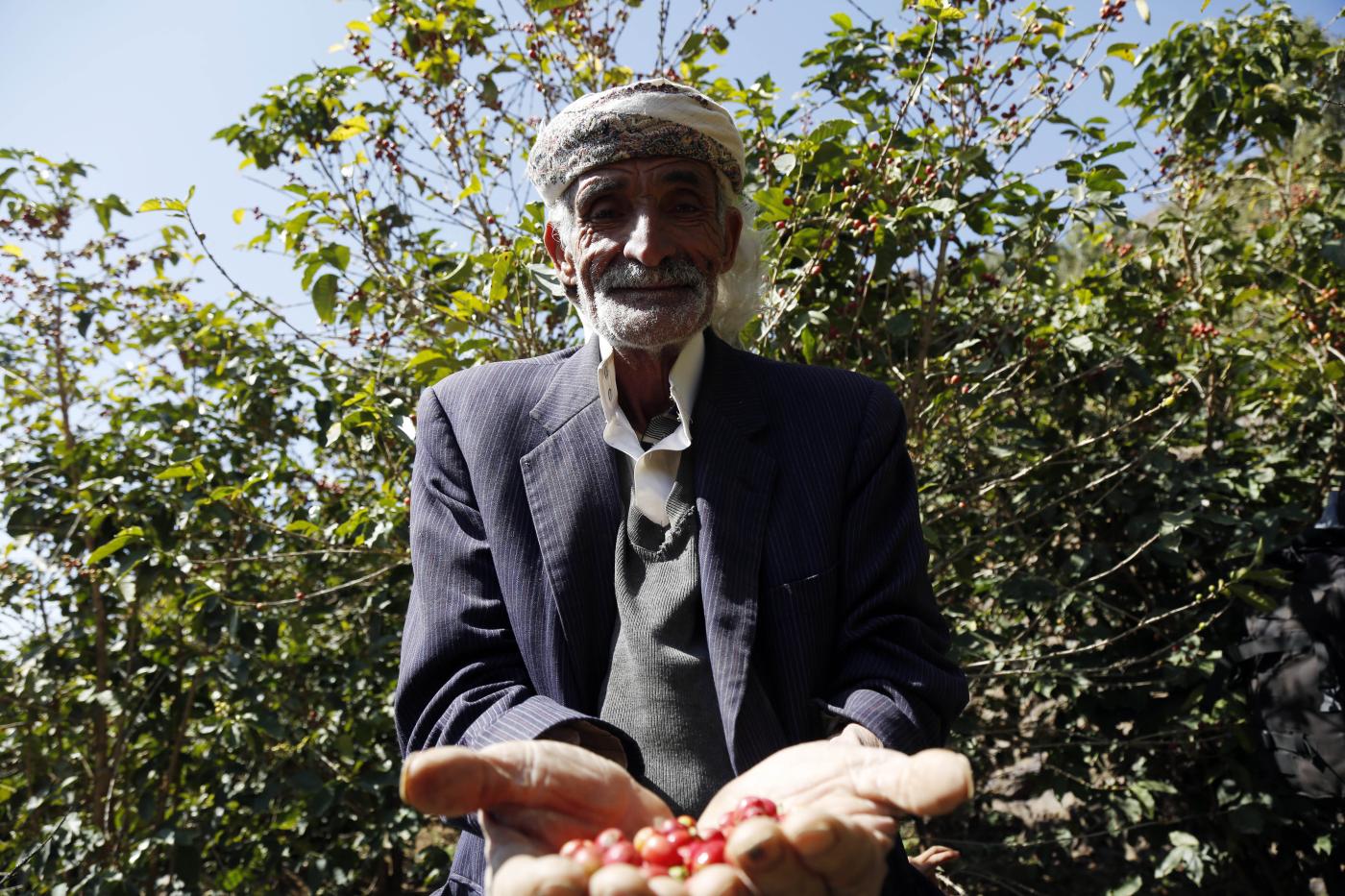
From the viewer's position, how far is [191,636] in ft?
11.3

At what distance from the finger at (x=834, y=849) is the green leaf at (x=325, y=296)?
226cm

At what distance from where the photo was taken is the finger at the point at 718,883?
0.94 meters

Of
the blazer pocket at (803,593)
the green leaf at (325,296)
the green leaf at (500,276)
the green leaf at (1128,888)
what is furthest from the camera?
the green leaf at (1128,888)

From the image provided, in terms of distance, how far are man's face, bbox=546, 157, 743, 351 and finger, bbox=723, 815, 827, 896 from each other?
0.86 metres

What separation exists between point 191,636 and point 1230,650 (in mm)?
3524

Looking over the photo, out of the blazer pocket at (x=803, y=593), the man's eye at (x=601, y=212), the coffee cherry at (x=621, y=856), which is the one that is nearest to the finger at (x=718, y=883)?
the coffee cherry at (x=621, y=856)

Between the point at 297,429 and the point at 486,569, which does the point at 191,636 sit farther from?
the point at 486,569

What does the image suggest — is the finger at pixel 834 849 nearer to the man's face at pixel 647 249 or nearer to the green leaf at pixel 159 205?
the man's face at pixel 647 249

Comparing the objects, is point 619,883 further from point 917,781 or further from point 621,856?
point 917,781

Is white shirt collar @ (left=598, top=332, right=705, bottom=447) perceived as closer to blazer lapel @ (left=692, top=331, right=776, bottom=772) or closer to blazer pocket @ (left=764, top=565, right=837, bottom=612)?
blazer lapel @ (left=692, top=331, right=776, bottom=772)

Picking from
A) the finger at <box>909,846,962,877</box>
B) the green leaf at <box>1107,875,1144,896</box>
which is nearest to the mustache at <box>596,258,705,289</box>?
the finger at <box>909,846,962,877</box>

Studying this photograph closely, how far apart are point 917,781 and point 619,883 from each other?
0.33m

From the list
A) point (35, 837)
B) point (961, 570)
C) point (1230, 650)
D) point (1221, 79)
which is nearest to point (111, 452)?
point (35, 837)

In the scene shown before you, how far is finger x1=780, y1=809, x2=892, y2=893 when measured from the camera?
0.97m
